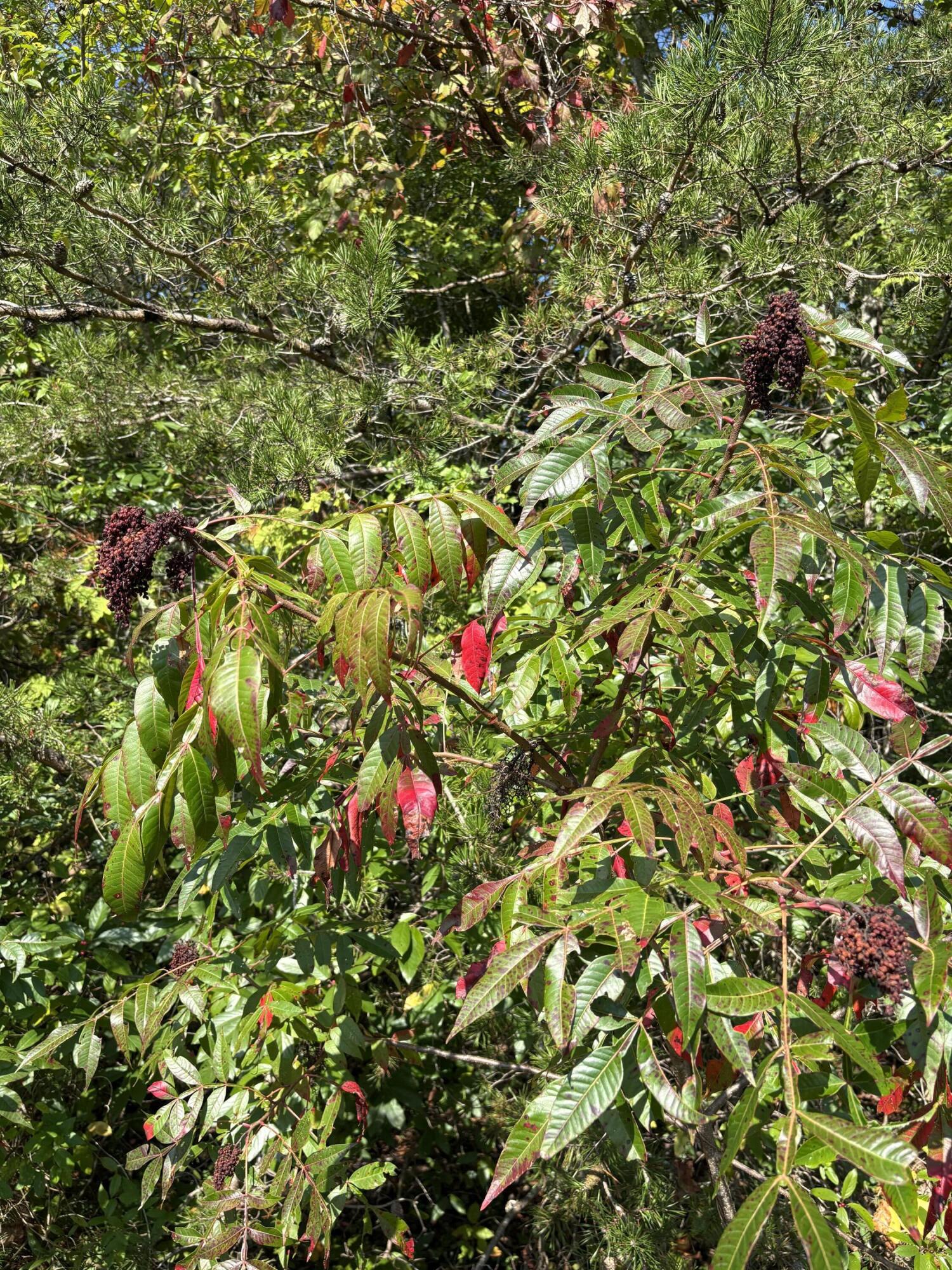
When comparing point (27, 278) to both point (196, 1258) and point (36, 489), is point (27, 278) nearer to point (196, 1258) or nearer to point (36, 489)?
point (36, 489)

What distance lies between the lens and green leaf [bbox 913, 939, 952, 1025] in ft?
3.43

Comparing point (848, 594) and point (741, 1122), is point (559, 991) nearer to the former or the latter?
point (741, 1122)

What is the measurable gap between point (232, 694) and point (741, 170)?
2.59m

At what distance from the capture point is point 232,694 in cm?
121

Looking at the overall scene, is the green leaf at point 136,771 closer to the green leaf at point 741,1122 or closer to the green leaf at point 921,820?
the green leaf at point 741,1122

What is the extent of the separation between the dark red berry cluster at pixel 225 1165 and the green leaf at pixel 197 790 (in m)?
1.17

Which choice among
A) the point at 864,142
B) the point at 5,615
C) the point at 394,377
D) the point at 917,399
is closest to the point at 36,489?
the point at 5,615

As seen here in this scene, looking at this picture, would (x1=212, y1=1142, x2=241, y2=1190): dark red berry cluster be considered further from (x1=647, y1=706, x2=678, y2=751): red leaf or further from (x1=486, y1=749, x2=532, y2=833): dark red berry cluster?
(x1=647, y1=706, x2=678, y2=751): red leaf

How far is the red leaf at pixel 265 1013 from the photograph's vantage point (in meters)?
1.96

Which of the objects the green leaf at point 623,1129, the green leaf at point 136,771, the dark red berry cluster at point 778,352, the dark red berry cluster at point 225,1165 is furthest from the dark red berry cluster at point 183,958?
the dark red berry cluster at point 778,352

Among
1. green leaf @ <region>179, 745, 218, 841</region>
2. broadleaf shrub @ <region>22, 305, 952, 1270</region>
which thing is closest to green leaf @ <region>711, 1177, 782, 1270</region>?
broadleaf shrub @ <region>22, 305, 952, 1270</region>

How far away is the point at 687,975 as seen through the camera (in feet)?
3.71

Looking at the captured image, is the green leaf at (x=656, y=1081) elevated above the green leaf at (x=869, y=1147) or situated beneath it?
situated beneath

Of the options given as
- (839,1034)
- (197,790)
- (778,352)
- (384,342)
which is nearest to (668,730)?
(778,352)
